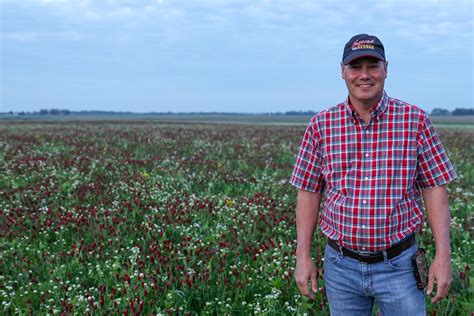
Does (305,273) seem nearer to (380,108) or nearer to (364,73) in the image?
(380,108)

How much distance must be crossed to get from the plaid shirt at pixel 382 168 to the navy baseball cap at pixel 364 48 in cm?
29

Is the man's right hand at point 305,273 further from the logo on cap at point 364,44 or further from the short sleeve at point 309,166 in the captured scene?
the logo on cap at point 364,44

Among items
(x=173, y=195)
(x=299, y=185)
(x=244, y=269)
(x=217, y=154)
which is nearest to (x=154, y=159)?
(x=217, y=154)

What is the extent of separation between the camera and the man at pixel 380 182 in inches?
116

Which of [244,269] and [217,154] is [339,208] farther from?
[217,154]

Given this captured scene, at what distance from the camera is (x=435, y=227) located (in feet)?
9.93

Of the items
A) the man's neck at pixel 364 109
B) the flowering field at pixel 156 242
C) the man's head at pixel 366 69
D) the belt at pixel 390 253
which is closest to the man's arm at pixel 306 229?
the belt at pixel 390 253

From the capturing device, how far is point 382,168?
9.70 ft

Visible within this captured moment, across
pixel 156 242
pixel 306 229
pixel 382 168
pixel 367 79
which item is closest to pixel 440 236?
pixel 382 168

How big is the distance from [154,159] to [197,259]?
9924mm

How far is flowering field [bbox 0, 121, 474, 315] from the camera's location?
4.99 meters

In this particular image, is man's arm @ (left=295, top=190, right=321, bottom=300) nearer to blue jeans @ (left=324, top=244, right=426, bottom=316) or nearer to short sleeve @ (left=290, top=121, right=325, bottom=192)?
short sleeve @ (left=290, top=121, right=325, bottom=192)

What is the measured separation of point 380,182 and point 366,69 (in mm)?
747

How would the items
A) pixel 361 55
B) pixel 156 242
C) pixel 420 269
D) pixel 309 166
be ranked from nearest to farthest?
pixel 361 55 < pixel 420 269 < pixel 309 166 < pixel 156 242
